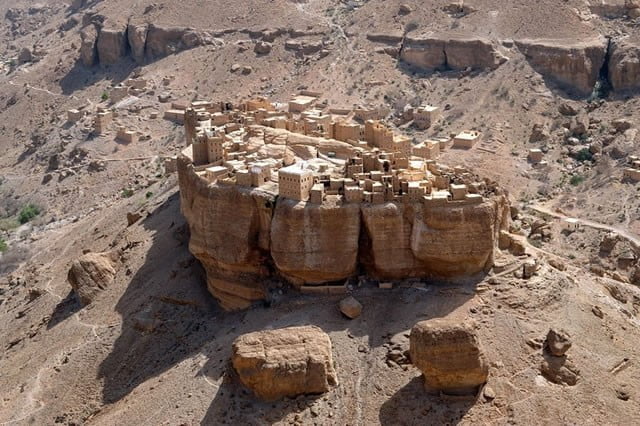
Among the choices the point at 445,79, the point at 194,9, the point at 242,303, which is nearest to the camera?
the point at 242,303

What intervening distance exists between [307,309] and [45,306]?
20.8 m

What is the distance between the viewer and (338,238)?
40.3m

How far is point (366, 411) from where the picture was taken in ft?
113

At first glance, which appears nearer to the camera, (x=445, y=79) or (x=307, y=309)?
(x=307, y=309)

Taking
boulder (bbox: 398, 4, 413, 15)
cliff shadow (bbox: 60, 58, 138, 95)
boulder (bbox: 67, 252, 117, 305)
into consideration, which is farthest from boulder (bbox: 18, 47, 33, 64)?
boulder (bbox: 67, 252, 117, 305)

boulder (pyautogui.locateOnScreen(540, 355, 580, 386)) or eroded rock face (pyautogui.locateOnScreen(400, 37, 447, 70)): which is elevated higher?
boulder (pyautogui.locateOnScreen(540, 355, 580, 386))

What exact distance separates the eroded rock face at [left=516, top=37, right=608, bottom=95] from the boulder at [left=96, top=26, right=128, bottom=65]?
191ft

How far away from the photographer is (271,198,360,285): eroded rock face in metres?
40.0

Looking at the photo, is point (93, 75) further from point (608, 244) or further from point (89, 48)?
point (608, 244)

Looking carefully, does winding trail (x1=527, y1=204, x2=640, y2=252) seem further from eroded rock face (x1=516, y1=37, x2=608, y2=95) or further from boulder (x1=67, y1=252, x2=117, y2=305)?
boulder (x1=67, y1=252, x2=117, y2=305)

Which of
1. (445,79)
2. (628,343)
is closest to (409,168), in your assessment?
(628,343)

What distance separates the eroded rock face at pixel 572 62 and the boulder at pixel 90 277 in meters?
55.5

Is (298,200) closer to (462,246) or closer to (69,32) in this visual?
(462,246)

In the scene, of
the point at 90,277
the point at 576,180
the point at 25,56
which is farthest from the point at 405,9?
the point at 90,277
